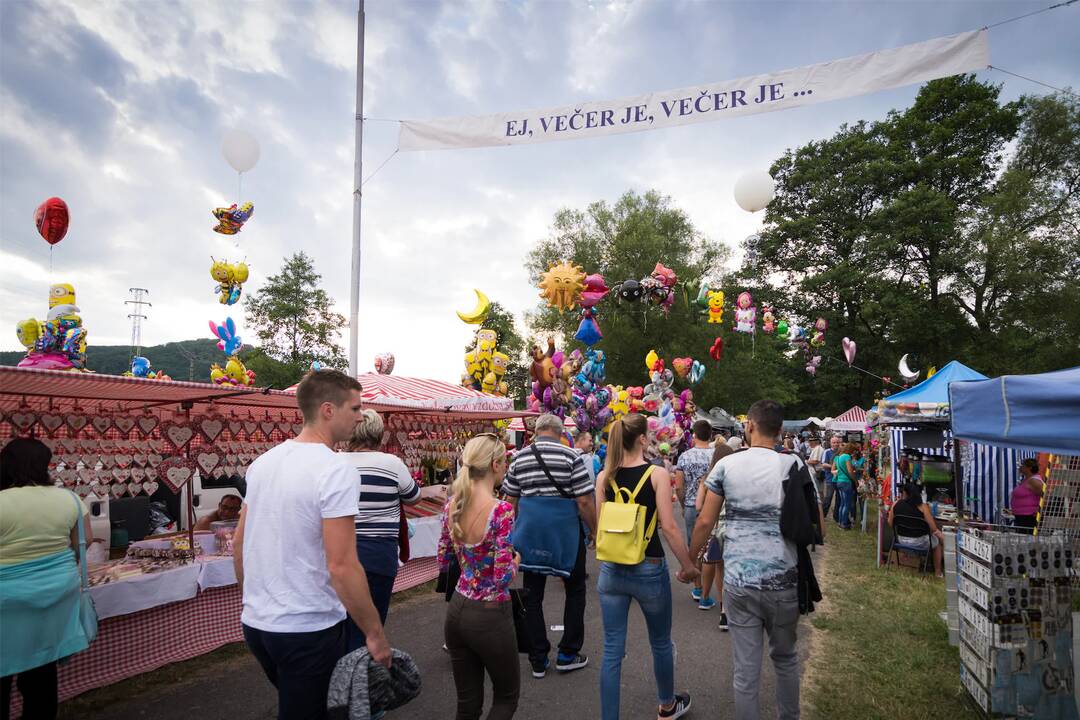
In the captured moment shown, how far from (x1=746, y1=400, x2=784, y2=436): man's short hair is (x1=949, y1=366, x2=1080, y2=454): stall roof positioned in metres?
1.39

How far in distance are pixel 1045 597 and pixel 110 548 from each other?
782 cm

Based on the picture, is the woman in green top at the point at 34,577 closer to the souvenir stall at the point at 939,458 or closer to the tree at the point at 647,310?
the souvenir stall at the point at 939,458

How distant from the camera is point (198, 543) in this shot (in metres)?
5.26

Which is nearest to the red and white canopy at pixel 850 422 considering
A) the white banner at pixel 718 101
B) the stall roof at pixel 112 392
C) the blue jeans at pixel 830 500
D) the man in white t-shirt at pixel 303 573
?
the blue jeans at pixel 830 500

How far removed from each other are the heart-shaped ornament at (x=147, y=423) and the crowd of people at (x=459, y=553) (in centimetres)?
194

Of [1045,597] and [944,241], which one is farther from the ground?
[944,241]

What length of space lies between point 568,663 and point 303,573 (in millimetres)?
2867

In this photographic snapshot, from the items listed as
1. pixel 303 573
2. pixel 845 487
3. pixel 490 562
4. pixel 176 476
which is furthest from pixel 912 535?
pixel 176 476

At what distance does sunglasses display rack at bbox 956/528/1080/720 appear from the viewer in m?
3.22

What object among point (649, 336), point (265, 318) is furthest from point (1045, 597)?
point (265, 318)

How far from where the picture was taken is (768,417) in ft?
9.42

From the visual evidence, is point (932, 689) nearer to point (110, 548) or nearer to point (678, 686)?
point (678, 686)

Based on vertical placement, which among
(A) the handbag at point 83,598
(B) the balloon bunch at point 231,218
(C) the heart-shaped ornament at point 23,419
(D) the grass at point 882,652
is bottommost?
(D) the grass at point 882,652

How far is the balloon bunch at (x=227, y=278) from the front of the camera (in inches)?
358
